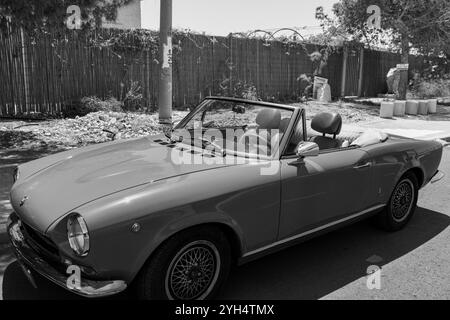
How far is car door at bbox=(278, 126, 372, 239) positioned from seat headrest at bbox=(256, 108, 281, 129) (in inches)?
17.6

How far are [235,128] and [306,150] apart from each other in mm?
939

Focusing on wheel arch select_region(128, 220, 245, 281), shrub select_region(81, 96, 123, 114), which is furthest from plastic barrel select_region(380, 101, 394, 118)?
wheel arch select_region(128, 220, 245, 281)

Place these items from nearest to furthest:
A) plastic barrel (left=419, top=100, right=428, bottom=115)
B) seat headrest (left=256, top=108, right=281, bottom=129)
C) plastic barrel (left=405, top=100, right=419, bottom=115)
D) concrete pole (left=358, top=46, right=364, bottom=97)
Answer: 1. seat headrest (left=256, top=108, right=281, bottom=129)
2. plastic barrel (left=405, top=100, right=419, bottom=115)
3. plastic barrel (left=419, top=100, right=428, bottom=115)
4. concrete pole (left=358, top=46, right=364, bottom=97)

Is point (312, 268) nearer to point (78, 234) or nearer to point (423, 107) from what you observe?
point (78, 234)

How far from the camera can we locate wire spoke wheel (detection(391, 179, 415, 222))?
192 inches

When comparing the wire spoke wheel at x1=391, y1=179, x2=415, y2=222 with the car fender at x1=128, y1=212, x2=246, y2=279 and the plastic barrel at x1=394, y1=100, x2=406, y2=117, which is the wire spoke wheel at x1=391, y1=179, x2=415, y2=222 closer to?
the car fender at x1=128, y1=212, x2=246, y2=279

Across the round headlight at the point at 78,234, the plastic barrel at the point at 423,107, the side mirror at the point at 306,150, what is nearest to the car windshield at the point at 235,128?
the side mirror at the point at 306,150

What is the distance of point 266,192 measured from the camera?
351cm

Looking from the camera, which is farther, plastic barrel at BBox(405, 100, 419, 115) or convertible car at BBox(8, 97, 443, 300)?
plastic barrel at BBox(405, 100, 419, 115)

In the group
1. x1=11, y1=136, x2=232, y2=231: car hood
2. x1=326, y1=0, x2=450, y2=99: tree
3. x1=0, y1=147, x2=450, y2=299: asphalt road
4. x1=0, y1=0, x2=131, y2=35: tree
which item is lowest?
x1=0, y1=147, x2=450, y2=299: asphalt road

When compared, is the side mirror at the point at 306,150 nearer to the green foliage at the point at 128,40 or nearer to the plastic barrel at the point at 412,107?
the green foliage at the point at 128,40

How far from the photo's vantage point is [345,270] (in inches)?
160

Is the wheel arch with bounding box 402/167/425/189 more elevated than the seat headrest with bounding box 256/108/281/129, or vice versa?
the seat headrest with bounding box 256/108/281/129

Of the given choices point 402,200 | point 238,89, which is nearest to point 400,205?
point 402,200
